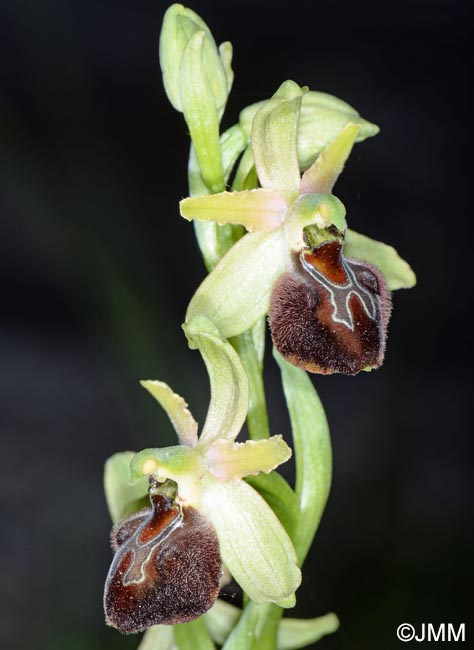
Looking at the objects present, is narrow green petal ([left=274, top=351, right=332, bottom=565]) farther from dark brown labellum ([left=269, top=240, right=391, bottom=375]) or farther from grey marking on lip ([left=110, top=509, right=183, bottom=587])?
grey marking on lip ([left=110, top=509, right=183, bottom=587])

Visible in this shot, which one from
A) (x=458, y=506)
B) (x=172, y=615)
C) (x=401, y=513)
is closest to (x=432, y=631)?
(x=401, y=513)

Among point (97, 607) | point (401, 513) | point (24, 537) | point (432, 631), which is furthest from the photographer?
point (24, 537)

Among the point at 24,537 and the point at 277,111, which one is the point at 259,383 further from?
the point at 24,537

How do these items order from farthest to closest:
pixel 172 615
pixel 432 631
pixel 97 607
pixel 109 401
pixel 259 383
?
pixel 109 401, pixel 97 607, pixel 432 631, pixel 259 383, pixel 172 615

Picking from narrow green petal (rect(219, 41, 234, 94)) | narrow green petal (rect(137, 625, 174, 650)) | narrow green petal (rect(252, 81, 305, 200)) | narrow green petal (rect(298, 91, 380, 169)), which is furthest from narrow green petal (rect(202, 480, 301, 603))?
narrow green petal (rect(219, 41, 234, 94))

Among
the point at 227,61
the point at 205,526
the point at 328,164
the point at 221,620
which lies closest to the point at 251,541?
the point at 205,526

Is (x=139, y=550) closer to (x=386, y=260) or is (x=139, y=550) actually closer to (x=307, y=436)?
(x=307, y=436)

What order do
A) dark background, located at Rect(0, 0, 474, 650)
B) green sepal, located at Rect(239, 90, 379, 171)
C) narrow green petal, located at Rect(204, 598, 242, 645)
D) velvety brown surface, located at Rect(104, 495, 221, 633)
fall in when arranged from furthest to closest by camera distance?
dark background, located at Rect(0, 0, 474, 650), narrow green petal, located at Rect(204, 598, 242, 645), green sepal, located at Rect(239, 90, 379, 171), velvety brown surface, located at Rect(104, 495, 221, 633)
